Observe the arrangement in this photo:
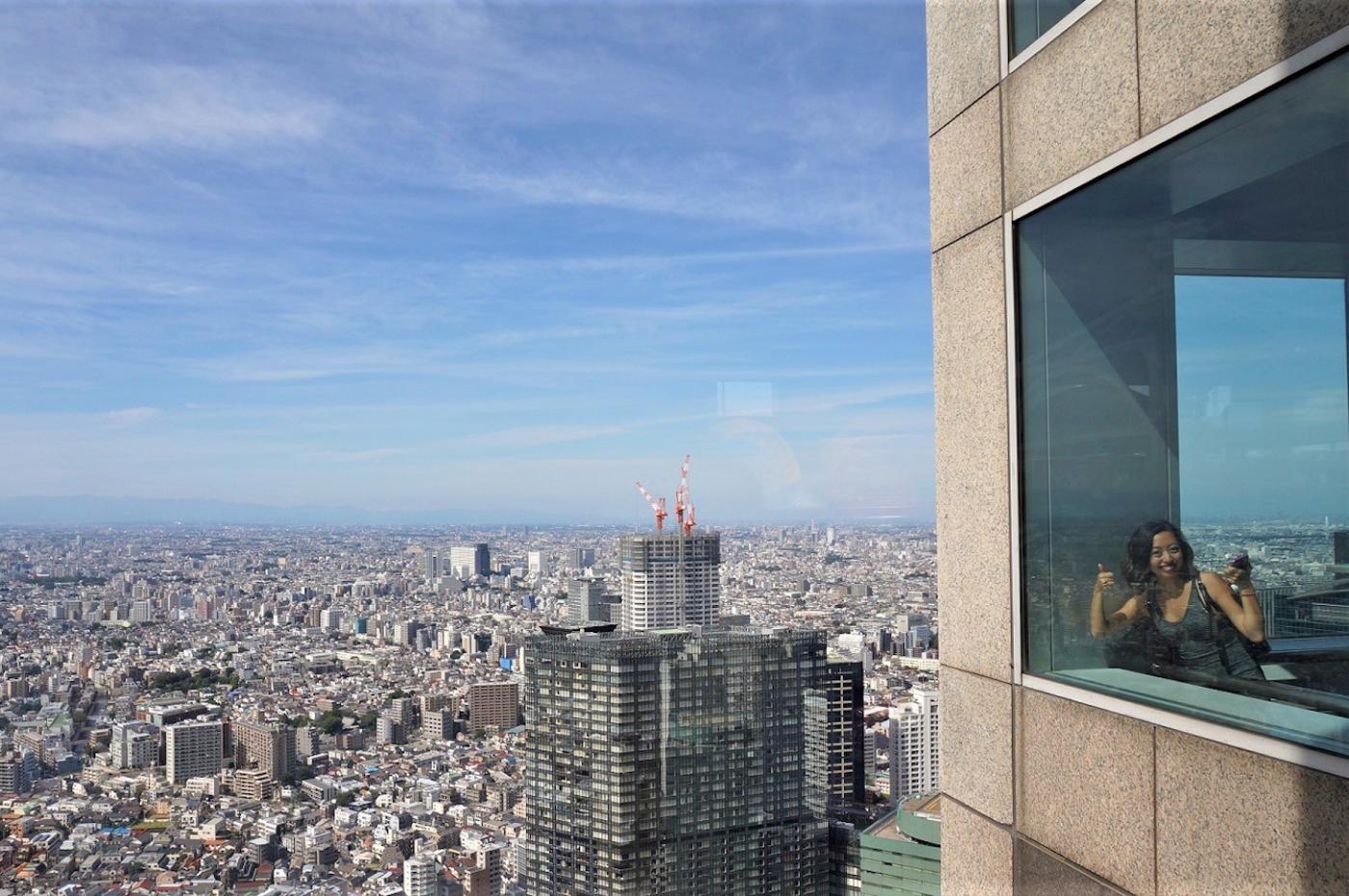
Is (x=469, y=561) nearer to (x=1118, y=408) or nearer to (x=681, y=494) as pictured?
Result: (x=681, y=494)

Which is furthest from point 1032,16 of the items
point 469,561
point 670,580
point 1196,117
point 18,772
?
point 469,561

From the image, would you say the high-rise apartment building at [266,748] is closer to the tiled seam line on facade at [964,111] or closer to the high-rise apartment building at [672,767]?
the high-rise apartment building at [672,767]

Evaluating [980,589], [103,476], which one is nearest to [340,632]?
[103,476]

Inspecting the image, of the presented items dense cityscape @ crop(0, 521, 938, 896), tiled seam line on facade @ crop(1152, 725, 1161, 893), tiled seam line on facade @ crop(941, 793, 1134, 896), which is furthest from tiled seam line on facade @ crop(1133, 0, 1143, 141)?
dense cityscape @ crop(0, 521, 938, 896)

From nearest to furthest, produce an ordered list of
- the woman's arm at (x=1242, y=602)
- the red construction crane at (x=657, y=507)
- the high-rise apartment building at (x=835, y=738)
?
the woman's arm at (x=1242, y=602), the high-rise apartment building at (x=835, y=738), the red construction crane at (x=657, y=507)

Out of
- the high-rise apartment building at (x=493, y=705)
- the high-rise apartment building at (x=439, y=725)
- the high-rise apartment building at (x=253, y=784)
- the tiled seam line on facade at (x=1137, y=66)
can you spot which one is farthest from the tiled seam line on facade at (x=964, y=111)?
the high-rise apartment building at (x=439, y=725)

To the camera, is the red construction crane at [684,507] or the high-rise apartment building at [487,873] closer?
the high-rise apartment building at [487,873]

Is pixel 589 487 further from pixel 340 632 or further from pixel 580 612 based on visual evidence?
pixel 340 632
